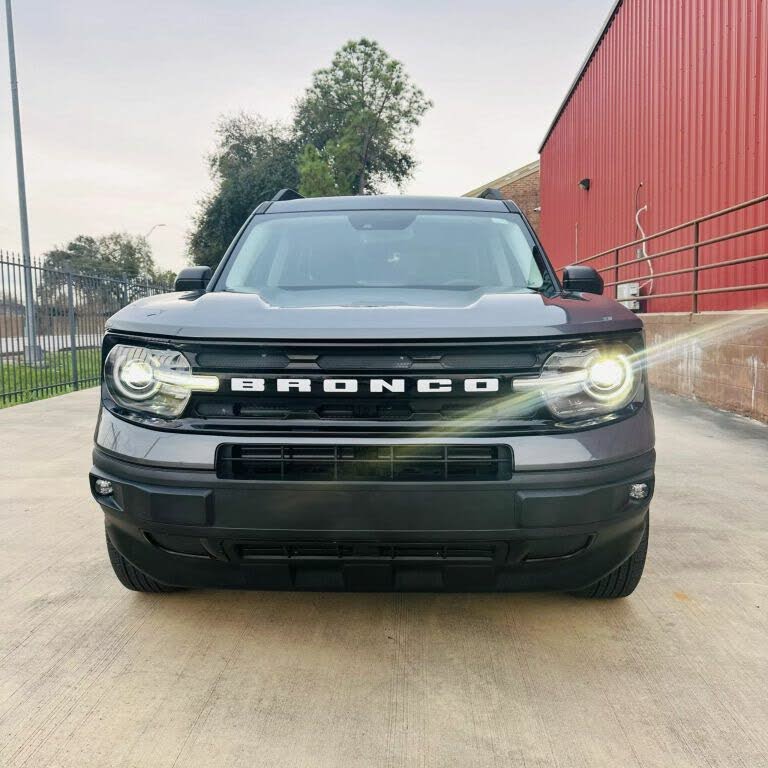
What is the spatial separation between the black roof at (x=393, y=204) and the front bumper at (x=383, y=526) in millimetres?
1962

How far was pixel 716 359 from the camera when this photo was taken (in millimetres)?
8766

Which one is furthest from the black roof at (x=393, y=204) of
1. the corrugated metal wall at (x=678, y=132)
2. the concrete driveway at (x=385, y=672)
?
the corrugated metal wall at (x=678, y=132)

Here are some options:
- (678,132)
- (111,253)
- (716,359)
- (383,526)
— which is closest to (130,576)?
(383,526)

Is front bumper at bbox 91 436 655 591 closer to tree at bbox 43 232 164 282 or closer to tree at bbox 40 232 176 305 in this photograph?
tree at bbox 40 232 176 305

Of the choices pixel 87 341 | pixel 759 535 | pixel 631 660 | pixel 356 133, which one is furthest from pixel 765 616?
pixel 356 133

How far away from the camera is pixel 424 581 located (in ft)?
7.98

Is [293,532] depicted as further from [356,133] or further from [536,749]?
[356,133]

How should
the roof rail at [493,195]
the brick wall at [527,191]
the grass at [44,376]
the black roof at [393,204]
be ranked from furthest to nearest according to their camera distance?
1. the brick wall at [527,191]
2. the grass at [44,376]
3. the roof rail at [493,195]
4. the black roof at [393,204]

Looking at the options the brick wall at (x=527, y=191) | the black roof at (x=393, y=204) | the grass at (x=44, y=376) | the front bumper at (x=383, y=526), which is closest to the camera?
the front bumper at (x=383, y=526)

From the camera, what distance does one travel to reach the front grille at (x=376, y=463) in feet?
7.56

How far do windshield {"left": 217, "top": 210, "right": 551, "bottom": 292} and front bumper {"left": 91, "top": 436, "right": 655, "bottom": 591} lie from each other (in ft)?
3.81

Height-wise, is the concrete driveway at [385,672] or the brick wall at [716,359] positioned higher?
the brick wall at [716,359]

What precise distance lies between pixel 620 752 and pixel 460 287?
74.9 inches

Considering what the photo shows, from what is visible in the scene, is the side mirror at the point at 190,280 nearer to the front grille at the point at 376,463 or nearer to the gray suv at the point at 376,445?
the gray suv at the point at 376,445
